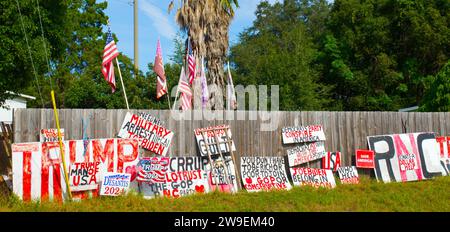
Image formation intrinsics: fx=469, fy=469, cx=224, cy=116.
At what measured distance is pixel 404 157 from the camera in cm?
1224

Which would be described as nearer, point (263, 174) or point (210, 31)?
point (263, 174)

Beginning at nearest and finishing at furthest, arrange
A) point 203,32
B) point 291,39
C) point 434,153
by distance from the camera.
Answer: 1. point 434,153
2. point 203,32
3. point 291,39

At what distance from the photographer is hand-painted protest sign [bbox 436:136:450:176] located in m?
12.7

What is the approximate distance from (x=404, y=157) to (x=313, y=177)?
2.66 meters

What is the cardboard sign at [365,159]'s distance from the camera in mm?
11961

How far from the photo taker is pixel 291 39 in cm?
3048

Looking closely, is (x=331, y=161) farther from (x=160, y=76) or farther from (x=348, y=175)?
(x=160, y=76)

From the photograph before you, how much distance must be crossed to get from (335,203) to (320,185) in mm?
1372

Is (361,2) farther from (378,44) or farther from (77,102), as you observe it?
(77,102)

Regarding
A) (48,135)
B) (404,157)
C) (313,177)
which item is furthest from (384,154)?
(48,135)

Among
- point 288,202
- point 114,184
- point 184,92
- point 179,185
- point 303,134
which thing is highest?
point 184,92

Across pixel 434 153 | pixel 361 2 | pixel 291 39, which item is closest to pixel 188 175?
pixel 434 153

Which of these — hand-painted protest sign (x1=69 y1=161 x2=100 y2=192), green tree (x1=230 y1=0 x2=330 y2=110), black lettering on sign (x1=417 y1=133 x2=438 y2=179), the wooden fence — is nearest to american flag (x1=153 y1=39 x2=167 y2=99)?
the wooden fence

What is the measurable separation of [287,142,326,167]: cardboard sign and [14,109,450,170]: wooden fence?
177 millimetres
